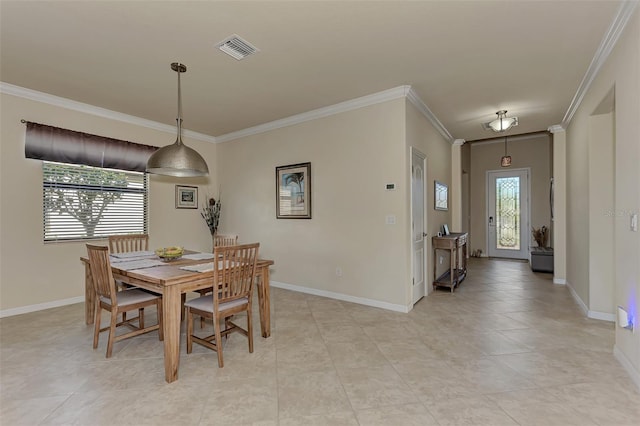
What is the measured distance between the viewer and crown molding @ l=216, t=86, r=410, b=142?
3.73 metres

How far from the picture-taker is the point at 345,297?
166 inches

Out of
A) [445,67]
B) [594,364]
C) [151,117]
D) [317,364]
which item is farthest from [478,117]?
[151,117]

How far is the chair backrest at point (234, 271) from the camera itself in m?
2.46

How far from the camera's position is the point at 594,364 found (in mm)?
2408

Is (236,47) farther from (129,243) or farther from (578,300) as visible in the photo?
(578,300)

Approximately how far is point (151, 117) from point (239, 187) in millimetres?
1742

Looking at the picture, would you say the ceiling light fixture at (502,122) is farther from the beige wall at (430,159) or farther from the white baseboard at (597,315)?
the white baseboard at (597,315)

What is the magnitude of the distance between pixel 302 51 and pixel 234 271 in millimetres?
2083

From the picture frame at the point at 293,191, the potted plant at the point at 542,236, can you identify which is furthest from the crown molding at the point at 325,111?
the potted plant at the point at 542,236

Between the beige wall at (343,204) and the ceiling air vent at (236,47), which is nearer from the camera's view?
the ceiling air vent at (236,47)

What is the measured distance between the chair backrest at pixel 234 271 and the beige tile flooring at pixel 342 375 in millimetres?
531

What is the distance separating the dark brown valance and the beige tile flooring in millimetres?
1995

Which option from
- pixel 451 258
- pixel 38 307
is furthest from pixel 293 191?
pixel 38 307

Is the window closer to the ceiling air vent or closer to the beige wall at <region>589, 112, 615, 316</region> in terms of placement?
the ceiling air vent
